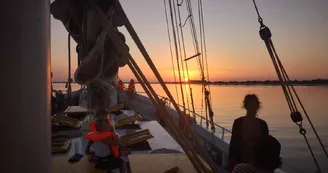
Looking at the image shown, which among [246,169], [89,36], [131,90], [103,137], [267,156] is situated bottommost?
[103,137]

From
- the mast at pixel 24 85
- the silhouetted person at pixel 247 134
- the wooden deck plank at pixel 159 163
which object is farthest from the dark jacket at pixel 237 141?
the mast at pixel 24 85

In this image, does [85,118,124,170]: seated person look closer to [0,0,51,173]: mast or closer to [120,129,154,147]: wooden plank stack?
[120,129,154,147]: wooden plank stack

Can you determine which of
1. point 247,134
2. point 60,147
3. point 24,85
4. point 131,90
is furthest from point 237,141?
point 131,90

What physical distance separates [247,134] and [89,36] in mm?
2127

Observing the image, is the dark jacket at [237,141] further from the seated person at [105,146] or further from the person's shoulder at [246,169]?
the seated person at [105,146]

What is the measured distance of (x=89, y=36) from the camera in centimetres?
278

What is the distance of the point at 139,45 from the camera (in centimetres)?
231

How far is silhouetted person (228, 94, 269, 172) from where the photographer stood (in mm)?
3328

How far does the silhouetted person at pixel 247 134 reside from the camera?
10.9 ft

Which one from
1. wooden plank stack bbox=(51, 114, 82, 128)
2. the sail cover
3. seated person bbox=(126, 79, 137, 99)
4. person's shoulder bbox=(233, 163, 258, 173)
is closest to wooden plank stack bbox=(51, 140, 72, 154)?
wooden plank stack bbox=(51, 114, 82, 128)

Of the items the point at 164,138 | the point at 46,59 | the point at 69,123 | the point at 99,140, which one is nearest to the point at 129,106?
the point at 69,123

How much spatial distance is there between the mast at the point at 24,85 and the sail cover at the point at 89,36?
1.70 m

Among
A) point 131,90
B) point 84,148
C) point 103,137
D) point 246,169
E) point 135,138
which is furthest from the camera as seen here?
point 131,90

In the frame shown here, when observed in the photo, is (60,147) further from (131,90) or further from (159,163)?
(131,90)
